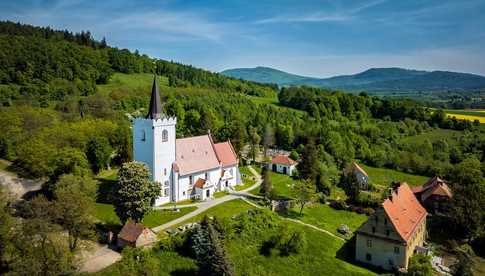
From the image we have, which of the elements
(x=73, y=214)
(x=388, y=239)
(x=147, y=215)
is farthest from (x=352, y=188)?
(x=73, y=214)

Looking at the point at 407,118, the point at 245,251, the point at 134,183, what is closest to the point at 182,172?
the point at 134,183

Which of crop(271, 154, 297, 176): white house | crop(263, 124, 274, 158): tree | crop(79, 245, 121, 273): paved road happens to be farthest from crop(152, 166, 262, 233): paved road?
crop(263, 124, 274, 158): tree

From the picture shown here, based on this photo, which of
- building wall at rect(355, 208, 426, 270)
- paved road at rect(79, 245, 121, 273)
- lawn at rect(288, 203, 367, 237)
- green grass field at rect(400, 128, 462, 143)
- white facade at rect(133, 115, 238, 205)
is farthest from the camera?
green grass field at rect(400, 128, 462, 143)

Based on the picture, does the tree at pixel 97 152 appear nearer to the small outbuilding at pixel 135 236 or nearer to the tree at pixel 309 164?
the small outbuilding at pixel 135 236

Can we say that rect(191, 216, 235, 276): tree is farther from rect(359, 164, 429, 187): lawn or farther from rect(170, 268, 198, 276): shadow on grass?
rect(359, 164, 429, 187): lawn

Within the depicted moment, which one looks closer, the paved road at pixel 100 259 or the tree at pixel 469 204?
the paved road at pixel 100 259

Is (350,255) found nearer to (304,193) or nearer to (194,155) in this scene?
(304,193)

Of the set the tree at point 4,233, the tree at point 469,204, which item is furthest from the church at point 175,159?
the tree at point 469,204
